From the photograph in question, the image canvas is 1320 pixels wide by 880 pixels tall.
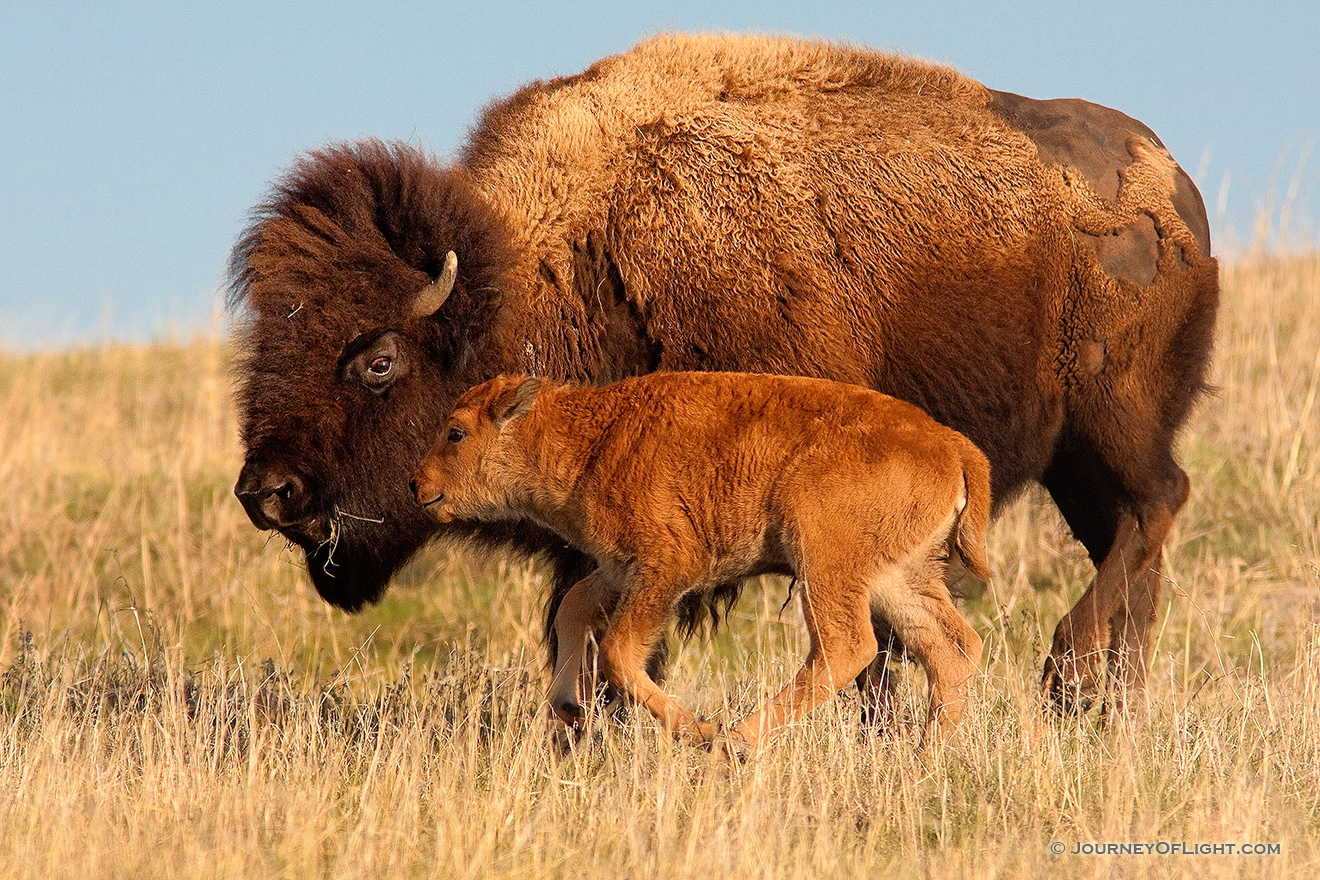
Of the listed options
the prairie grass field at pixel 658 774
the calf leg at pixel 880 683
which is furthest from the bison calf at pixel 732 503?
the calf leg at pixel 880 683

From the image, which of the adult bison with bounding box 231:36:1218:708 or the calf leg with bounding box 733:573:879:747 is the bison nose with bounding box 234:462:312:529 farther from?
the calf leg with bounding box 733:573:879:747

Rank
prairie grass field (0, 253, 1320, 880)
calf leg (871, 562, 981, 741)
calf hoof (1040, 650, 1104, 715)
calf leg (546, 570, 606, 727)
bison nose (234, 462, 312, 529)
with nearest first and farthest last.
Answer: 1. prairie grass field (0, 253, 1320, 880)
2. calf leg (871, 562, 981, 741)
3. calf leg (546, 570, 606, 727)
4. bison nose (234, 462, 312, 529)
5. calf hoof (1040, 650, 1104, 715)

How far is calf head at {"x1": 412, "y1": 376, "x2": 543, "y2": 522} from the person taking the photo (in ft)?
15.0

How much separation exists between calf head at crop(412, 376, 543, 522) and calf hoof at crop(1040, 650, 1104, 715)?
2302mm

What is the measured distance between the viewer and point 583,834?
3838mm

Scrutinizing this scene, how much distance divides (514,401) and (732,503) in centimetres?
78

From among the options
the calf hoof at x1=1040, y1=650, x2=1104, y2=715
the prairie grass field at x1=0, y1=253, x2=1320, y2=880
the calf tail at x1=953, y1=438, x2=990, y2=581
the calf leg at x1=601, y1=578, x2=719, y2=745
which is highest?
the calf tail at x1=953, y1=438, x2=990, y2=581

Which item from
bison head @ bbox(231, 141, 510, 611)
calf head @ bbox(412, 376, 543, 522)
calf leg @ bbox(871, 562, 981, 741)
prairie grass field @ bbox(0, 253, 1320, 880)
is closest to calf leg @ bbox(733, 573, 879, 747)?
prairie grass field @ bbox(0, 253, 1320, 880)

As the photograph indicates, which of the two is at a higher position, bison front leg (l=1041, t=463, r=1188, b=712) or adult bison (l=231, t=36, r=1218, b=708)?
adult bison (l=231, t=36, r=1218, b=708)

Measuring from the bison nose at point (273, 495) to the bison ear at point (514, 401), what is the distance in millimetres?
903

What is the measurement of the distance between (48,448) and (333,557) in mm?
6461

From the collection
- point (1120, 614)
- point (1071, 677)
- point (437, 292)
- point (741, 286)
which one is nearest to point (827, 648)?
point (741, 286)

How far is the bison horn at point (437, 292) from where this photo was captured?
513 cm

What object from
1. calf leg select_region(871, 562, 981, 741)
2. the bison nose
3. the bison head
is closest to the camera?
calf leg select_region(871, 562, 981, 741)
